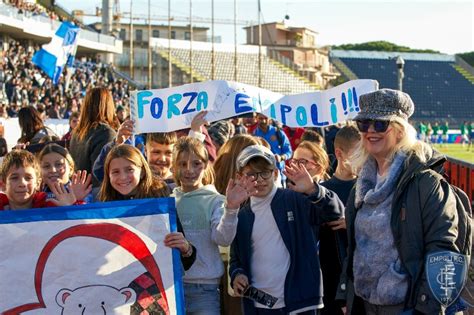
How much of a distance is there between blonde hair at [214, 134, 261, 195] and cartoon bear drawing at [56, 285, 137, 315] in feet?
4.76

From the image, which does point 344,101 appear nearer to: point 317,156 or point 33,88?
point 317,156

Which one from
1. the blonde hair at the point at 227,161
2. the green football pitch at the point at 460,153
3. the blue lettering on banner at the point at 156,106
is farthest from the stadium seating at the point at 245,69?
the blonde hair at the point at 227,161

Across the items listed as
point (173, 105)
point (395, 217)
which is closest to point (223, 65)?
point (173, 105)

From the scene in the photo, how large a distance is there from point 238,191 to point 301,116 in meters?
4.69

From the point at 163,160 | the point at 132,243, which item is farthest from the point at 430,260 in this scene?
the point at 163,160

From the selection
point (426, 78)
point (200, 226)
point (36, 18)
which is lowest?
point (200, 226)

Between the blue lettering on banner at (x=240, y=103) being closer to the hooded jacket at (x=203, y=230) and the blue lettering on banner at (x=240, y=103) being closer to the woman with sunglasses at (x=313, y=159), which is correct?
the woman with sunglasses at (x=313, y=159)

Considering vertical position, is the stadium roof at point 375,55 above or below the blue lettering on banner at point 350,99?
above

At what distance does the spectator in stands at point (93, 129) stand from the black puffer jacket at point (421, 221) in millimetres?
3501

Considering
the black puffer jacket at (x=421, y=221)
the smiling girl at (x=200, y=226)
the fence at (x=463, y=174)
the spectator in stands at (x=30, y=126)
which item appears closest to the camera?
the black puffer jacket at (x=421, y=221)

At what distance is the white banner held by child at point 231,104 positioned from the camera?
7672mm

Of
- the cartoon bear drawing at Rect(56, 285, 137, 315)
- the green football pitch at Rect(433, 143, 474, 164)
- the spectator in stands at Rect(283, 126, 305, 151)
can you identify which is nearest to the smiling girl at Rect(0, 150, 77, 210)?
the cartoon bear drawing at Rect(56, 285, 137, 315)

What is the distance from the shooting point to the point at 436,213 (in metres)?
3.48

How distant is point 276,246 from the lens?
4633 millimetres
